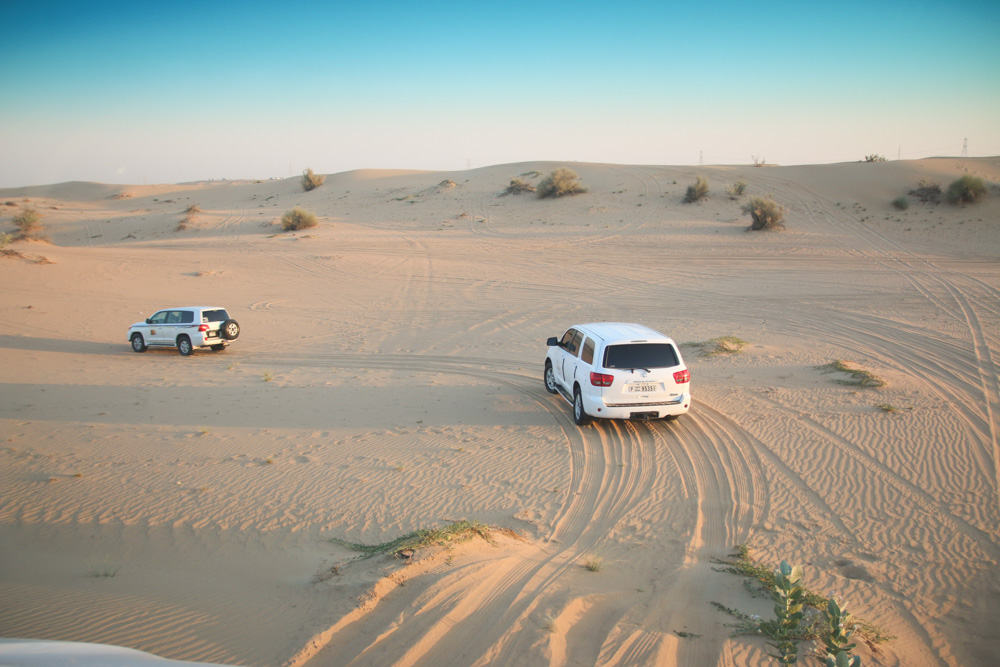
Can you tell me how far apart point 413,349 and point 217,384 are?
5.27 meters

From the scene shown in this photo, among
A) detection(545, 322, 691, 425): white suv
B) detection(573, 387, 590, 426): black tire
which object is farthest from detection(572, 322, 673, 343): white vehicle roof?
detection(573, 387, 590, 426): black tire

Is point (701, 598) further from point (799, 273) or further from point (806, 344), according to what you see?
point (799, 273)

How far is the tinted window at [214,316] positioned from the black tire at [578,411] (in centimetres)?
1215

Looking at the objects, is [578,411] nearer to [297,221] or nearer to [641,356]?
[641,356]

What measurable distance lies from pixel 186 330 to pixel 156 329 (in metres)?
1.16

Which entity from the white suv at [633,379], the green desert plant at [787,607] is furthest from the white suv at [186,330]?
the green desert plant at [787,607]

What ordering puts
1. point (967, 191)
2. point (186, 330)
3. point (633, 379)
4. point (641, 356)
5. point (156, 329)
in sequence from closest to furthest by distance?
point (633, 379), point (641, 356), point (186, 330), point (156, 329), point (967, 191)

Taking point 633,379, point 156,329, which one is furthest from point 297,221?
point 633,379

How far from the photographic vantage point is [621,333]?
10.4 meters

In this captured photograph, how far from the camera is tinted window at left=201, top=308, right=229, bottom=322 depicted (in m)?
17.5

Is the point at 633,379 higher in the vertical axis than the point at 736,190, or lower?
lower

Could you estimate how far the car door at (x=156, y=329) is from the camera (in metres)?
17.7

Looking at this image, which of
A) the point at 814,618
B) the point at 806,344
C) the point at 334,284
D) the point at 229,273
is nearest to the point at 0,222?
the point at 229,273

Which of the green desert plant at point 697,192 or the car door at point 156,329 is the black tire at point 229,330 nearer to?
the car door at point 156,329
